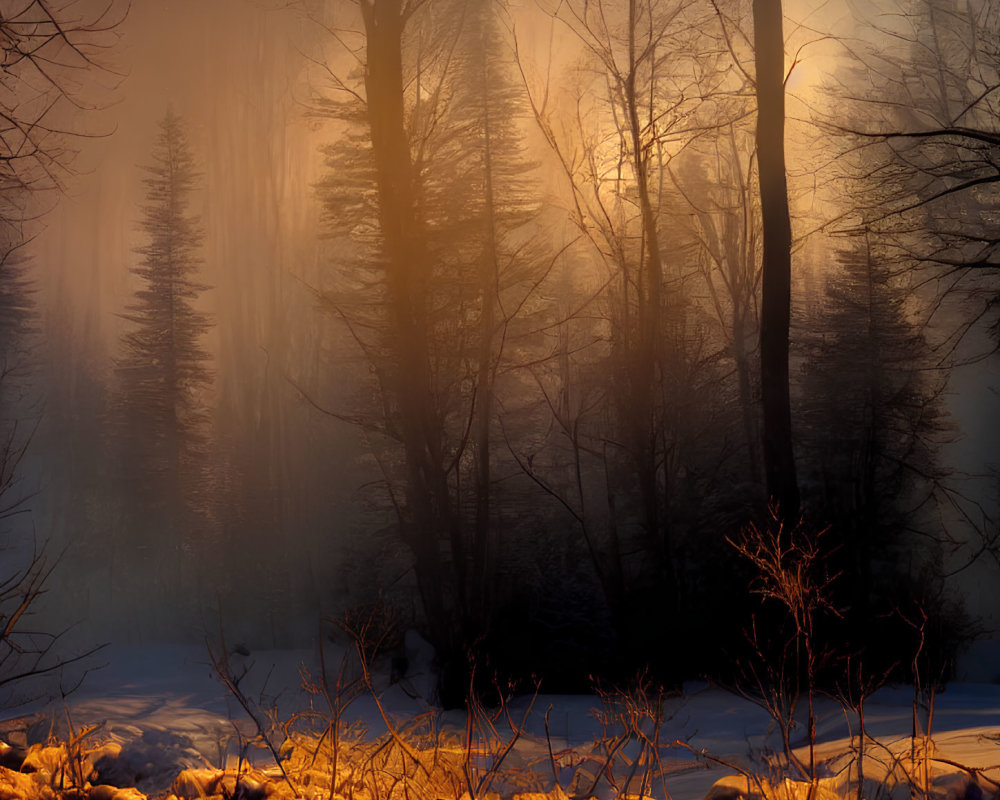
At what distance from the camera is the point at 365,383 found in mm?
15578

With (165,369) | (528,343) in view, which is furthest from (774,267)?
(165,369)

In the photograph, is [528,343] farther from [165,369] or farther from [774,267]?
[165,369]

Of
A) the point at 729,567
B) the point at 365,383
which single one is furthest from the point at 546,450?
the point at 729,567

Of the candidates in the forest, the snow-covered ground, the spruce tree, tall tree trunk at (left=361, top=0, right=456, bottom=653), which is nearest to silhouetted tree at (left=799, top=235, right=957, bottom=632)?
the forest

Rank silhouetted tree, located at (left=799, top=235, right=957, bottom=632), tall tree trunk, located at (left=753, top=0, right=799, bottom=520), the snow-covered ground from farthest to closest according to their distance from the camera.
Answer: silhouetted tree, located at (left=799, top=235, right=957, bottom=632), tall tree trunk, located at (left=753, top=0, right=799, bottom=520), the snow-covered ground

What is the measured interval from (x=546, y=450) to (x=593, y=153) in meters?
11.8

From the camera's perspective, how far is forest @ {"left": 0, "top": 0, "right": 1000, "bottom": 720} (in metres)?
8.77

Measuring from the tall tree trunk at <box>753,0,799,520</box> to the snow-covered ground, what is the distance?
228 centimetres

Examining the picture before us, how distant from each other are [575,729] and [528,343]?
27.6ft

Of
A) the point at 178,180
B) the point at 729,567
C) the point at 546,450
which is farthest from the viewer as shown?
the point at 178,180

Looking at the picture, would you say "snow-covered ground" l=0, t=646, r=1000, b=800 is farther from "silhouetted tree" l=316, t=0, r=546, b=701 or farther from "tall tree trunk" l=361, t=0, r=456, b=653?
"tall tree trunk" l=361, t=0, r=456, b=653

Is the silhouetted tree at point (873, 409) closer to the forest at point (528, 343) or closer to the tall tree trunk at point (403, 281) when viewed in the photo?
the forest at point (528, 343)

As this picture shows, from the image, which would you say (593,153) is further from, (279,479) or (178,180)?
(279,479)

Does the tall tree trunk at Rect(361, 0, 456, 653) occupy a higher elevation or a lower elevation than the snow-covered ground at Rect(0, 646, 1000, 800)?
higher
